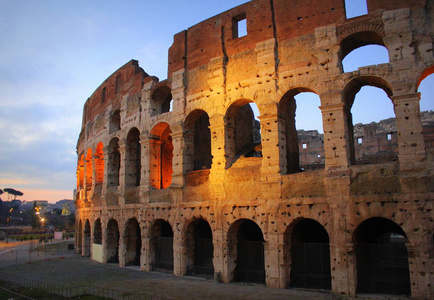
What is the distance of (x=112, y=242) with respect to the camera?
19.6m

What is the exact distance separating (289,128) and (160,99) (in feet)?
22.3

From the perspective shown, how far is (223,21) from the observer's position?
1475cm

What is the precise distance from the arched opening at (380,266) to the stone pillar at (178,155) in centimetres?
730

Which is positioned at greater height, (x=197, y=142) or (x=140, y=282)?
(x=197, y=142)

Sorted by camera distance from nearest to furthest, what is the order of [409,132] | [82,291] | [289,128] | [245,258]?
1. [409,132]
2. [82,291]
3. [245,258]
4. [289,128]

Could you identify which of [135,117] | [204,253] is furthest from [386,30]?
[135,117]

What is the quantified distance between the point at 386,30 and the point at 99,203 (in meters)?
16.9

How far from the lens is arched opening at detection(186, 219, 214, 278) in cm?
1470

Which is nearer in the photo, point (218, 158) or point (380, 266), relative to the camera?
point (380, 266)

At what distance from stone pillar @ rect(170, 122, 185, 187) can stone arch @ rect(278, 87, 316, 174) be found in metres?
4.41

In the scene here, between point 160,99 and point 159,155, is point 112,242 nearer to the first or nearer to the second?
point 159,155

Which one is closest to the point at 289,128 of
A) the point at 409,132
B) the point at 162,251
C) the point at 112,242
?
the point at 409,132

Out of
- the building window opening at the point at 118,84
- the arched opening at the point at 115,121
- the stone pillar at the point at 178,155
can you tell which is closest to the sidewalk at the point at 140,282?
the stone pillar at the point at 178,155

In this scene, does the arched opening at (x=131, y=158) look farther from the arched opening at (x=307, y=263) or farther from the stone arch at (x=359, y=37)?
the stone arch at (x=359, y=37)
